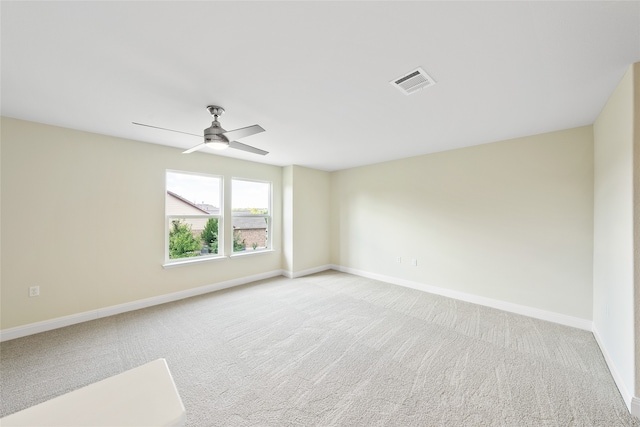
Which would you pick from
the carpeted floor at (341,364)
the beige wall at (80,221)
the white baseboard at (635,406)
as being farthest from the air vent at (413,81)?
the beige wall at (80,221)

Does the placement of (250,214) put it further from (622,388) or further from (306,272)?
(622,388)

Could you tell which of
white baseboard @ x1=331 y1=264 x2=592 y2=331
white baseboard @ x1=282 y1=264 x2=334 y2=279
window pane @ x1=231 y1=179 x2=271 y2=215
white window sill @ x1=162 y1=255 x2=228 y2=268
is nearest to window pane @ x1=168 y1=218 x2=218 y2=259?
white window sill @ x1=162 y1=255 x2=228 y2=268

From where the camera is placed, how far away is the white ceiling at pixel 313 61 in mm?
1305

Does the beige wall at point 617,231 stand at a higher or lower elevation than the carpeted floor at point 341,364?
higher

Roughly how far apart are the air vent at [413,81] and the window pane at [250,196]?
3.49 m

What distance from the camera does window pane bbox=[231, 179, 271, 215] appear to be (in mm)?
4605

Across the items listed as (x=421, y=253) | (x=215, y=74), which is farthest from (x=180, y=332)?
(x=421, y=253)

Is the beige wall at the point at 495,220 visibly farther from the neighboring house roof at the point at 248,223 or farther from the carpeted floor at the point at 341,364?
the neighboring house roof at the point at 248,223

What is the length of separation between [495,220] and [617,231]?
146cm

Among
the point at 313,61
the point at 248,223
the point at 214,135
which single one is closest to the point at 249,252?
the point at 248,223

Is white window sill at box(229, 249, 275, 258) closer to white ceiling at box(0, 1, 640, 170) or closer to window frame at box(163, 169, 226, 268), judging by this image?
window frame at box(163, 169, 226, 268)

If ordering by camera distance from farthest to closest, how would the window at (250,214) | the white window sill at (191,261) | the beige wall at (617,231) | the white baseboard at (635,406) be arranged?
the window at (250,214), the white window sill at (191,261), the beige wall at (617,231), the white baseboard at (635,406)

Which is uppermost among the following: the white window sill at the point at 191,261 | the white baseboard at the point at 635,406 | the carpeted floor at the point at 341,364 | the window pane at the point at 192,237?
the window pane at the point at 192,237

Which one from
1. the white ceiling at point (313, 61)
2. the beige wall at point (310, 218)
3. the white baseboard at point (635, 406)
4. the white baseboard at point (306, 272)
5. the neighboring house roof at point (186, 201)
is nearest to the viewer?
the white ceiling at point (313, 61)
